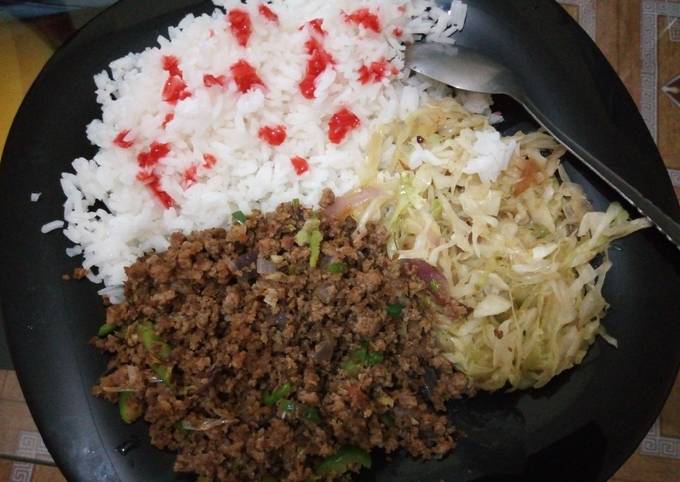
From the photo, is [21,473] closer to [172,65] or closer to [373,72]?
[172,65]

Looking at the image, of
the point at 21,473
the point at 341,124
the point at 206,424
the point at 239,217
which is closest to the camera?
the point at 206,424

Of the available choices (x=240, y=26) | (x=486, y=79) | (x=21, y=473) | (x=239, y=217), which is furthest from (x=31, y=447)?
(x=486, y=79)

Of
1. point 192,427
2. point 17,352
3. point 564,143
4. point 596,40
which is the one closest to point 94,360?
point 17,352

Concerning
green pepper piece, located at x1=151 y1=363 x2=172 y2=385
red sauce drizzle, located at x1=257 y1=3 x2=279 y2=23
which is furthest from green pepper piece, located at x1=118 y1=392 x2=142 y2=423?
red sauce drizzle, located at x1=257 y1=3 x2=279 y2=23

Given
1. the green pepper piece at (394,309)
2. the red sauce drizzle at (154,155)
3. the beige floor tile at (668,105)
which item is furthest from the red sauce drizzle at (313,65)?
the beige floor tile at (668,105)

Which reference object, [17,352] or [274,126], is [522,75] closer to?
[274,126]

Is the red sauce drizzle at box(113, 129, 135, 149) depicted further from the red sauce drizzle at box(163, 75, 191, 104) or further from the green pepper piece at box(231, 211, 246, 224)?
the green pepper piece at box(231, 211, 246, 224)
